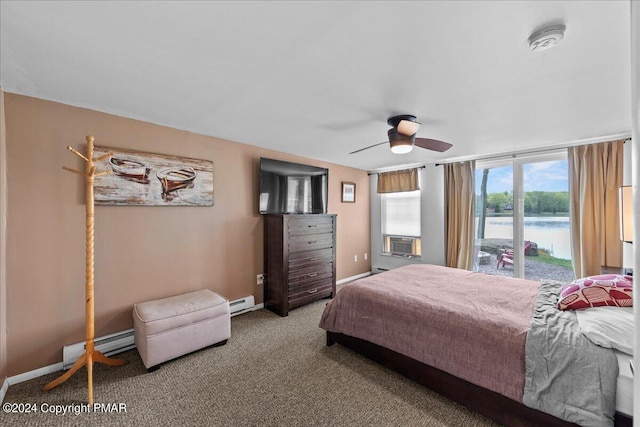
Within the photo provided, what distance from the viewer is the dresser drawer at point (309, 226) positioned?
139 inches

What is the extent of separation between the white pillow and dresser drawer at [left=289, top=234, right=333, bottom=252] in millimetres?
2792

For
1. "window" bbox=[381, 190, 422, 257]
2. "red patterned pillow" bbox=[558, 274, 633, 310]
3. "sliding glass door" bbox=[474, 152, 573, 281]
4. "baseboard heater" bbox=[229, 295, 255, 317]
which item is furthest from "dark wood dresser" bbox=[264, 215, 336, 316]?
"red patterned pillow" bbox=[558, 274, 633, 310]

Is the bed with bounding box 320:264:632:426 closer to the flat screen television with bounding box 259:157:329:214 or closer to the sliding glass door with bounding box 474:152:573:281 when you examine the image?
the sliding glass door with bounding box 474:152:573:281

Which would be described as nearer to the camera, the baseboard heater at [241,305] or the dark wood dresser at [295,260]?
the baseboard heater at [241,305]

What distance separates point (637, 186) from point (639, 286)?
246 mm

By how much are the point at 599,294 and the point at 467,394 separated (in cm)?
119

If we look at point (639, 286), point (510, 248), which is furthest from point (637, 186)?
point (510, 248)

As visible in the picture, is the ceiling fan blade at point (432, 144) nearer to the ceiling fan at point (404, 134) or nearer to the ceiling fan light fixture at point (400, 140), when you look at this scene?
the ceiling fan at point (404, 134)

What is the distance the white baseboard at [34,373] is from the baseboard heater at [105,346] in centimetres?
5

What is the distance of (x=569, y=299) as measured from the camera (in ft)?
6.29

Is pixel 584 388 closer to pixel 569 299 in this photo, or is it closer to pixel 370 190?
pixel 569 299

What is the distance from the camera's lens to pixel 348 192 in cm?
512

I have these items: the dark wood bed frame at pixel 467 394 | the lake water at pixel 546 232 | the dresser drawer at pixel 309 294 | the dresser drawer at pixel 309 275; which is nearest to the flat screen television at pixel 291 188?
the dresser drawer at pixel 309 275

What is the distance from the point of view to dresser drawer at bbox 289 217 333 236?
3.54m
